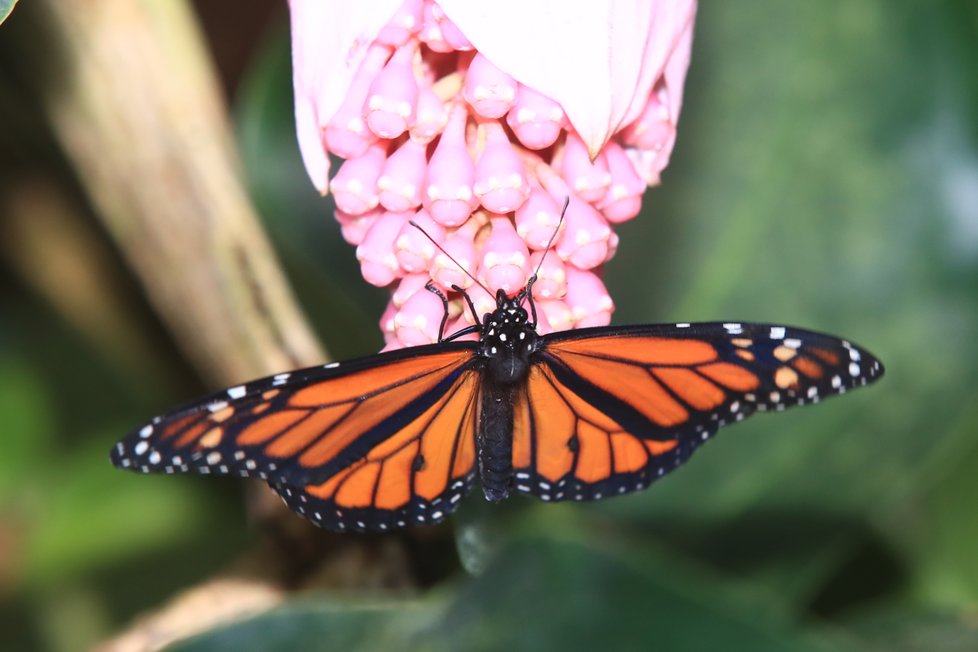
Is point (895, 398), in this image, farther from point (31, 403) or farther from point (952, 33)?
point (31, 403)

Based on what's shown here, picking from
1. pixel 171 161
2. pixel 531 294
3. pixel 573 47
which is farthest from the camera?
pixel 171 161

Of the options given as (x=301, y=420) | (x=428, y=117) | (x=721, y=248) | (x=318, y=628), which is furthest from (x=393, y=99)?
(x=721, y=248)

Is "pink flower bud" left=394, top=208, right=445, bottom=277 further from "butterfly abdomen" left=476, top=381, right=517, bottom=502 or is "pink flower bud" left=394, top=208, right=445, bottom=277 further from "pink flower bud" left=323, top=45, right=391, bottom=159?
"butterfly abdomen" left=476, top=381, right=517, bottom=502

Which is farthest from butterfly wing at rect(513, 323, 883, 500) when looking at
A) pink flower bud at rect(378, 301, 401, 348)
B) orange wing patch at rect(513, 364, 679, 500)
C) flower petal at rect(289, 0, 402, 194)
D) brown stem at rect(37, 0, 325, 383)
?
brown stem at rect(37, 0, 325, 383)

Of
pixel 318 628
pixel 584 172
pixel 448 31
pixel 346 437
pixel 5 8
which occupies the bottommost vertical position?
pixel 318 628

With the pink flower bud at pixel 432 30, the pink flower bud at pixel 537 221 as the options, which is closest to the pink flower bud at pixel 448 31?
the pink flower bud at pixel 432 30

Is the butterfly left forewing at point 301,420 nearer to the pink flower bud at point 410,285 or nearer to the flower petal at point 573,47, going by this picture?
the pink flower bud at point 410,285

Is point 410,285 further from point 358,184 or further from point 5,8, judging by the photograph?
point 5,8
